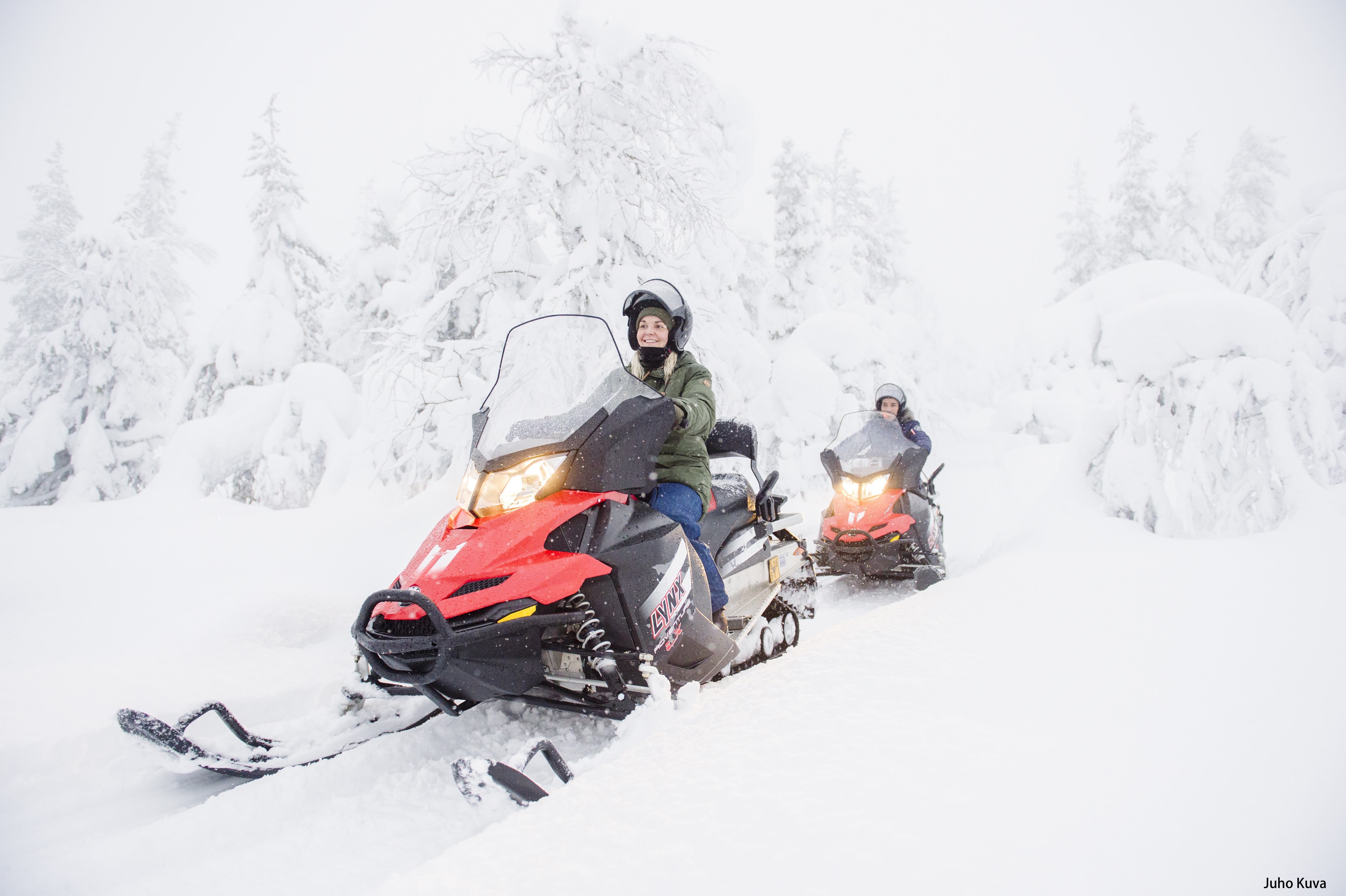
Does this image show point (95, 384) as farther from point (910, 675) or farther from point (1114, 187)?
point (1114, 187)

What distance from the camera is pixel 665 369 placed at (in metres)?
3.22

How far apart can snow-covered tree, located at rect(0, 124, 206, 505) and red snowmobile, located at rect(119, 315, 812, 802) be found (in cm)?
1557

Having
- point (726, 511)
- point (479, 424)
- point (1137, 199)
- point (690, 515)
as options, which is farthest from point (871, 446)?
point (1137, 199)

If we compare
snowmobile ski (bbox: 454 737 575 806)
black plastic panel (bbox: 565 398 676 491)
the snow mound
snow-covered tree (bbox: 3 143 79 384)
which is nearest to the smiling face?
black plastic panel (bbox: 565 398 676 491)

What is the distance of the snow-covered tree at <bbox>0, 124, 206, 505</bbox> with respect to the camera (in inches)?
600

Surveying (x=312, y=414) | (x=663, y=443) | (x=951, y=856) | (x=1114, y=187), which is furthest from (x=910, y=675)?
(x=1114, y=187)

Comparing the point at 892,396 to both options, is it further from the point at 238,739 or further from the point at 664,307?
the point at 238,739

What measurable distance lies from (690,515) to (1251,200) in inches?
1252

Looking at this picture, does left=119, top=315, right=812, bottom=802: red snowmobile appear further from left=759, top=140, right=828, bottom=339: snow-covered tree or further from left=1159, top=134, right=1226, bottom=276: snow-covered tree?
left=1159, top=134, right=1226, bottom=276: snow-covered tree

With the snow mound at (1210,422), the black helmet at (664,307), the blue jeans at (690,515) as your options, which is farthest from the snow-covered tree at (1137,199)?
the blue jeans at (690,515)

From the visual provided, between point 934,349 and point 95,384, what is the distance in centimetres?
2518

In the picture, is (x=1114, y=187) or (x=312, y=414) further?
(x=1114, y=187)

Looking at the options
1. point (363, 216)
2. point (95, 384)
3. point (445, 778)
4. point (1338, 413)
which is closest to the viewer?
point (445, 778)

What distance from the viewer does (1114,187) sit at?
24.0 metres
